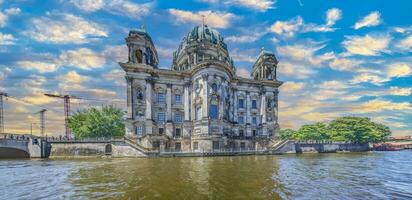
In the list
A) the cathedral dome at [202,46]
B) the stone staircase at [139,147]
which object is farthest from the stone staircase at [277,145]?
the stone staircase at [139,147]

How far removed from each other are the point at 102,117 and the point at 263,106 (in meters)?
40.7

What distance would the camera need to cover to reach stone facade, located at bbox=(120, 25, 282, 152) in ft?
166

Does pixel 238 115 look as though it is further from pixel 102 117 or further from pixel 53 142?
pixel 53 142

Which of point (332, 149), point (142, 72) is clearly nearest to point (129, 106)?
point (142, 72)

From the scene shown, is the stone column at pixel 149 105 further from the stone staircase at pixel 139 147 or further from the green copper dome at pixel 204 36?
the green copper dome at pixel 204 36

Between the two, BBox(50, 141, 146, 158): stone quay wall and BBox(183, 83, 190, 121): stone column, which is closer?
BBox(50, 141, 146, 158): stone quay wall

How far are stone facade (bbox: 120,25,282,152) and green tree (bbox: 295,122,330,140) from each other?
25225mm

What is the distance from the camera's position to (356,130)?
74.1 metres

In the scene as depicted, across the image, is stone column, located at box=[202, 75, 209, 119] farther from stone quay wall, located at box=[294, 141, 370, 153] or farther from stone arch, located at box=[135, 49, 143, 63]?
stone quay wall, located at box=[294, 141, 370, 153]

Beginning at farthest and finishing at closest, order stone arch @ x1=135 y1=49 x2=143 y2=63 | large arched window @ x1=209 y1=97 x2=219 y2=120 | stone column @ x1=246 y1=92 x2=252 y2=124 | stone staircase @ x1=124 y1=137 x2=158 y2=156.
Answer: stone column @ x1=246 y1=92 x2=252 y2=124 < stone arch @ x1=135 y1=49 x2=143 y2=63 < large arched window @ x1=209 y1=97 x2=219 y2=120 < stone staircase @ x1=124 y1=137 x2=158 y2=156

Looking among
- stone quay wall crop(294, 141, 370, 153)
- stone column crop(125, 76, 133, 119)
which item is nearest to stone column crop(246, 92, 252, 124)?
stone quay wall crop(294, 141, 370, 153)

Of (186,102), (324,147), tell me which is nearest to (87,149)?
(186,102)

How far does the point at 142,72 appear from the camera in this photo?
172 feet

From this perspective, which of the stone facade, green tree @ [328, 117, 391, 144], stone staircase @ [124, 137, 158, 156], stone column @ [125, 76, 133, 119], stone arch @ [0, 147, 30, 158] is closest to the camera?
stone staircase @ [124, 137, 158, 156]
